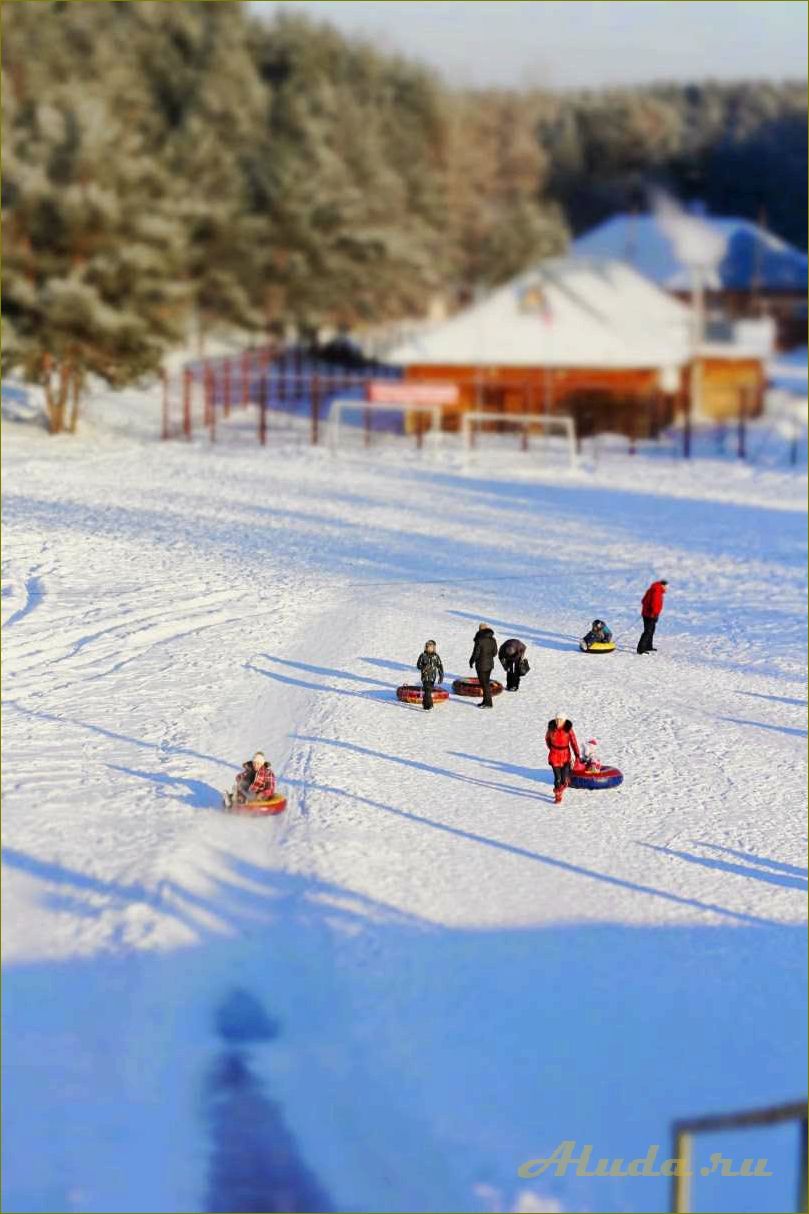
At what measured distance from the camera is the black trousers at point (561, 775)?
28.1ft

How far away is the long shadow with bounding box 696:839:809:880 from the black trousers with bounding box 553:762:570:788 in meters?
0.93

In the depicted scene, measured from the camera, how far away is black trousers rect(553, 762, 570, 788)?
8555 mm

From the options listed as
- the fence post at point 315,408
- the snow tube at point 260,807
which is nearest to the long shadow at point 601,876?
the snow tube at point 260,807

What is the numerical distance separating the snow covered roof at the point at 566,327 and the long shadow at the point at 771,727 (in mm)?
17941

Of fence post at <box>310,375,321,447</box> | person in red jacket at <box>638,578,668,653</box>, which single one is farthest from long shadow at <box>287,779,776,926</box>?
fence post at <box>310,375,321,447</box>

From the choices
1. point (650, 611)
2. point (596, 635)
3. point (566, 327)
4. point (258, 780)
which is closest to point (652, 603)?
point (650, 611)

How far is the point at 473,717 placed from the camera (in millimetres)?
9266

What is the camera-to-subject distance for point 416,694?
31.3 ft

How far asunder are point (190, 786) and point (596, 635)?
326 cm

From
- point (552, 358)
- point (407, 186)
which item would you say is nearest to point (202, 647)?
point (407, 186)

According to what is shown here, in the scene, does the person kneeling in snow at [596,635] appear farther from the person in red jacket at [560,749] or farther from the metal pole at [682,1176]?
the metal pole at [682,1176]

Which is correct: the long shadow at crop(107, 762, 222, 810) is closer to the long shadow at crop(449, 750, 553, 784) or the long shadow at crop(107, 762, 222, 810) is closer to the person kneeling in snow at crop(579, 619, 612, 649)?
the long shadow at crop(449, 750, 553, 784)

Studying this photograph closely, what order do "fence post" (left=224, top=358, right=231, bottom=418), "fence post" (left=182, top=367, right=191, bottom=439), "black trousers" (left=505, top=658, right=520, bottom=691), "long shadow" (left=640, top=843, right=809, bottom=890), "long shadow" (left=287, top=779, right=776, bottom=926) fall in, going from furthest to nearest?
"fence post" (left=182, top=367, right=191, bottom=439), "fence post" (left=224, top=358, right=231, bottom=418), "black trousers" (left=505, top=658, right=520, bottom=691), "long shadow" (left=640, top=843, right=809, bottom=890), "long shadow" (left=287, top=779, right=776, bottom=926)

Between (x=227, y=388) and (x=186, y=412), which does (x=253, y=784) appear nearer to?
(x=186, y=412)
